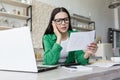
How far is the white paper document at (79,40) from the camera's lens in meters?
1.36

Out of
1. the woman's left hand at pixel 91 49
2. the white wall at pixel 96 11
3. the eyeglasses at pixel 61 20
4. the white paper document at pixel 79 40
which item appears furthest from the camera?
the white wall at pixel 96 11

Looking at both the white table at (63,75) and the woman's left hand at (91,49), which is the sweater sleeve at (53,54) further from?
the white table at (63,75)

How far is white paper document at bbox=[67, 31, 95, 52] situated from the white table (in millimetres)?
331

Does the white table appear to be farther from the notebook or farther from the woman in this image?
the woman

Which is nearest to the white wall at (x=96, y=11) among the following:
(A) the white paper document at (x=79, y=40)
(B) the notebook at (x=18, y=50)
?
(A) the white paper document at (x=79, y=40)

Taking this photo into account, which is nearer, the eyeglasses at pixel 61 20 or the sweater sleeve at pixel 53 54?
the sweater sleeve at pixel 53 54

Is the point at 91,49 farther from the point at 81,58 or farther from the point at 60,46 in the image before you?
the point at 60,46

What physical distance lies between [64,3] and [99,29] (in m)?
1.54

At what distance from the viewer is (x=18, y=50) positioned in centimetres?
97

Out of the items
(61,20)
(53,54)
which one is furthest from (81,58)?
(61,20)

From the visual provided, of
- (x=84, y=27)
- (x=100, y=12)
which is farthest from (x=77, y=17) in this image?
(x=100, y=12)

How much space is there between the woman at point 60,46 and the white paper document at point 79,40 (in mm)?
98

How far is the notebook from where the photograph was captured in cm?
93

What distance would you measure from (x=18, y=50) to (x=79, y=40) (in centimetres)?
54
